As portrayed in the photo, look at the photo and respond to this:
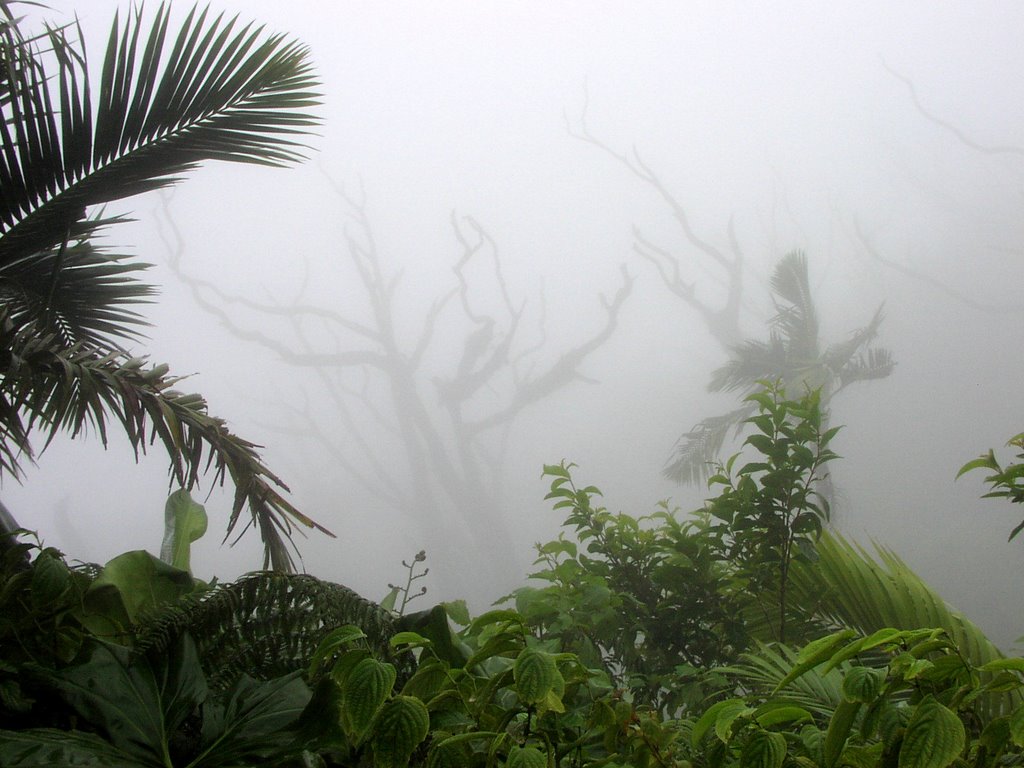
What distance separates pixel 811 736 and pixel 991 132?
4846mm

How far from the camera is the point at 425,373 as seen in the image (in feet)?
15.2

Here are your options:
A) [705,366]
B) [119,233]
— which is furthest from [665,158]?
[119,233]

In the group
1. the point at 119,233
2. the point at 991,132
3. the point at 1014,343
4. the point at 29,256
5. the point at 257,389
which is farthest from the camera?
the point at 119,233

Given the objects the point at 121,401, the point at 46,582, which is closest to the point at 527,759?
the point at 46,582

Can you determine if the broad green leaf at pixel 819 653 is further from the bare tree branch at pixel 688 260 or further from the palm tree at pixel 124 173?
the bare tree branch at pixel 688 260

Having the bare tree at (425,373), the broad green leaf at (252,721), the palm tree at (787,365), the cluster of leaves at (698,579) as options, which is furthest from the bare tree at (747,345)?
the broad green leaf at (252,721)

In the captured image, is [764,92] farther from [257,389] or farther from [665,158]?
[257,389]

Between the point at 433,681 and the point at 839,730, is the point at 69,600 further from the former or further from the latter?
the point at 839,730

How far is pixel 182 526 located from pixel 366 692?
1048 mm

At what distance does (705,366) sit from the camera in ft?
13.6

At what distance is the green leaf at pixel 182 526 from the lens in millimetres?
1403

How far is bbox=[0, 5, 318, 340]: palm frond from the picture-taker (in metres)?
1.64

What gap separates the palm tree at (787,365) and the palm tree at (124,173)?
2570 mm

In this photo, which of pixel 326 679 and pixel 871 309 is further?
pixel 871 309
